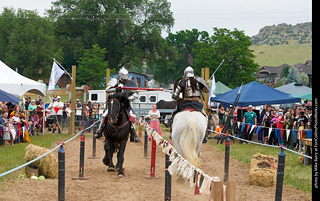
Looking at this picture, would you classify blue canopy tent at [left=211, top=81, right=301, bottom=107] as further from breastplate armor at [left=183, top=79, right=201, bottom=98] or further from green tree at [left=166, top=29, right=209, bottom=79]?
green tree at [left=166, top=29, right=209, bottom=79]

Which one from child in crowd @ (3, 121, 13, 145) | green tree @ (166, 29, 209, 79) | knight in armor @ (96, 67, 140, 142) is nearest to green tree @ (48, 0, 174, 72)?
green tree @ (166, 29, 209, 79)

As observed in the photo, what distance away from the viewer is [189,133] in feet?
29.5

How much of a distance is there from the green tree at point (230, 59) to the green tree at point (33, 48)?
24310mm

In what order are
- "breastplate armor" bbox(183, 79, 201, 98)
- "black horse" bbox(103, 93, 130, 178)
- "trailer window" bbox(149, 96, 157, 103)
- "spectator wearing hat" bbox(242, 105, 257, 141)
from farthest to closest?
"trailer window" bbox(149, 96, 157, 103) < "spectator wearing hat" bbox(242, 105, 257, 141) < "black horse" bbox(103, 93, 130, 178) < "breastplate armor" bbox(183, 79, 201, 98)

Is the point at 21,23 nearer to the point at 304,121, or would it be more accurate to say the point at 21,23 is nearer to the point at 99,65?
the point at 99,65

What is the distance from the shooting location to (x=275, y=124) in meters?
19.9

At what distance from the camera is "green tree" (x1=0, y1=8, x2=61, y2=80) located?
63.4 meters

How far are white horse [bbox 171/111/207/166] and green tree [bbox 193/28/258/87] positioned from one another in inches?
2291

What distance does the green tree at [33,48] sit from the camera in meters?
63.4

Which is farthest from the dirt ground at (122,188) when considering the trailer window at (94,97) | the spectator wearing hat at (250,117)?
the trailer window at (94,97)

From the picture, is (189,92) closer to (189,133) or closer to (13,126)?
(189,133)

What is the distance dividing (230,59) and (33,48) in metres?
32.3

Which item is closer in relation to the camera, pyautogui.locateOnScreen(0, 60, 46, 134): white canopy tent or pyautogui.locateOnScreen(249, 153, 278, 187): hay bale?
pyautogui.locateOnScreen(249, 153, 278, 187): hay bale
